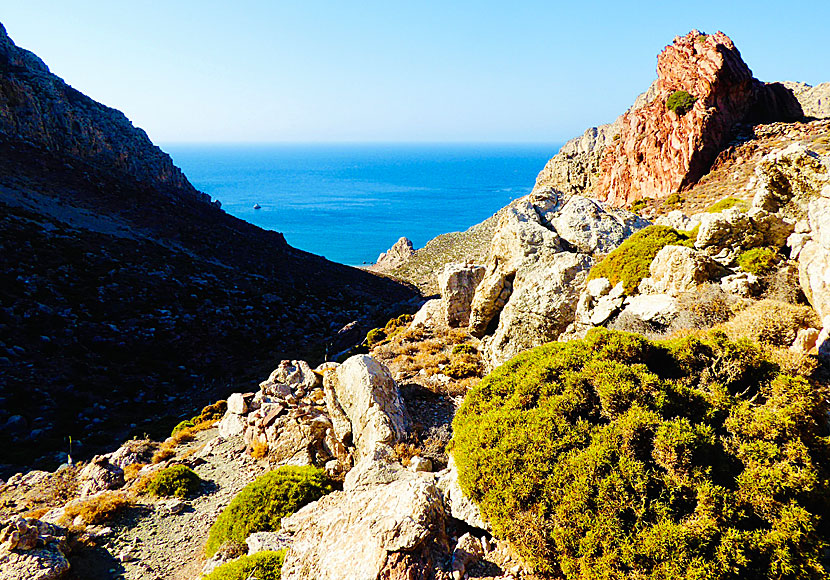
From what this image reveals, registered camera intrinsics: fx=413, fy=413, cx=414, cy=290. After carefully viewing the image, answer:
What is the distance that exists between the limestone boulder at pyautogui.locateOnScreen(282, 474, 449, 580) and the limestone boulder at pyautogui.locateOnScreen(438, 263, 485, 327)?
16.5m

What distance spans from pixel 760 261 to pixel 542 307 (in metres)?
5.79

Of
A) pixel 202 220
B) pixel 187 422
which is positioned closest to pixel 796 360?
pixel 187 422

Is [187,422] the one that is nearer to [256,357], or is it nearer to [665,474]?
→ [256,357]

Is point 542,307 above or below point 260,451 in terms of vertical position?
above

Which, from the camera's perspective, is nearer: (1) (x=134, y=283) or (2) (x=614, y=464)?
(2) (x=614, y=464)

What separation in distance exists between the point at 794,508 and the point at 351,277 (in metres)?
53.6

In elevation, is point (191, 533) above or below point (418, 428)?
below

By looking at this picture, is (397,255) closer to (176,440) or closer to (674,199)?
(674,199)

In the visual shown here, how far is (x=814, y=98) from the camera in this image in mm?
95125

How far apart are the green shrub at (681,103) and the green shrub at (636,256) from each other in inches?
1827

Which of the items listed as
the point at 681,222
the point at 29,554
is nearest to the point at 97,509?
the point at 29,554

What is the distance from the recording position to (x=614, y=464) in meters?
5.52

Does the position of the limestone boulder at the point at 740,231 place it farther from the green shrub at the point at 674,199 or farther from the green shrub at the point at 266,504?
the green shrub at the point at 674,199

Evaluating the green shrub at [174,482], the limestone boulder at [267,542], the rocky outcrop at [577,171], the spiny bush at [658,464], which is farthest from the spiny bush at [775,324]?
the rocky outcrop at [577,171]
